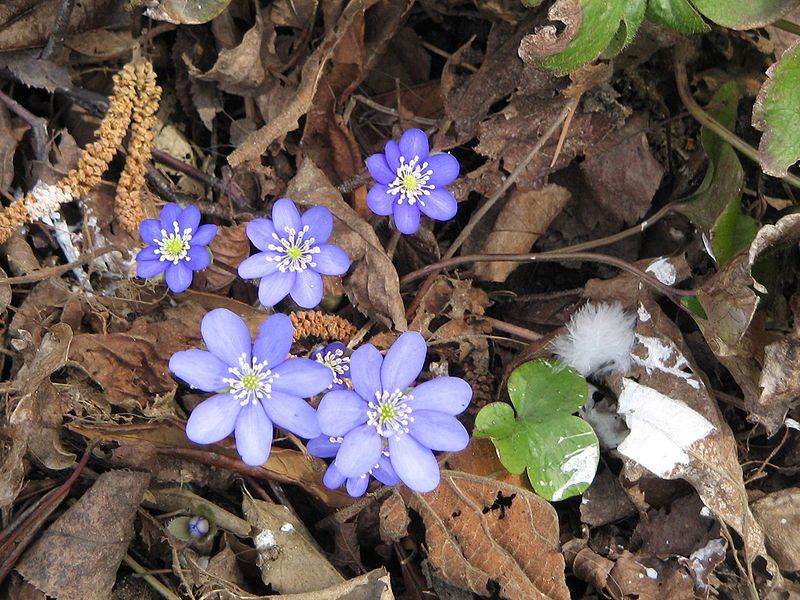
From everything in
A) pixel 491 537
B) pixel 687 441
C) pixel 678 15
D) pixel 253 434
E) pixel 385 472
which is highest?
pixel 678 15

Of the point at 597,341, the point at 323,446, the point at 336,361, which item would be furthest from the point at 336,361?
the point at 597,341

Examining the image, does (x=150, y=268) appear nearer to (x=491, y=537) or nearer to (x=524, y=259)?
(x=524, y=259)

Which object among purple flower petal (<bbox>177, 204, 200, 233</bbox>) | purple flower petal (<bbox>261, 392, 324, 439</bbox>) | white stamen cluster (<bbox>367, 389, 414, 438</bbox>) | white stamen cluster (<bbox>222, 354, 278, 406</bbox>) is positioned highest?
purple flower petal (<bbox>177, 204, 200, 233</bbox>)

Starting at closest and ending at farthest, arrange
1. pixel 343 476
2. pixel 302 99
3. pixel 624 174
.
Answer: pixel 343 476 → pixel 302 99 → pixel 624 174

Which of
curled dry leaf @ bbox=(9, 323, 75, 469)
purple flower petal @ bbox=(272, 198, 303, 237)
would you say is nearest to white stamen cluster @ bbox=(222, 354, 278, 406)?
purple flower petal @ bbox=(272, 198, 303, 237)

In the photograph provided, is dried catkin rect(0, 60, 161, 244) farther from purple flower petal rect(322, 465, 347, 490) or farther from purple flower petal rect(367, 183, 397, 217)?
purple flower petal rect(322, 465, 347, 490)

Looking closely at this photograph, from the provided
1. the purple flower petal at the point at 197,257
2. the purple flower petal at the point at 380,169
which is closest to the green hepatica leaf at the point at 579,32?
the purple flower petal at the point at 380,169
